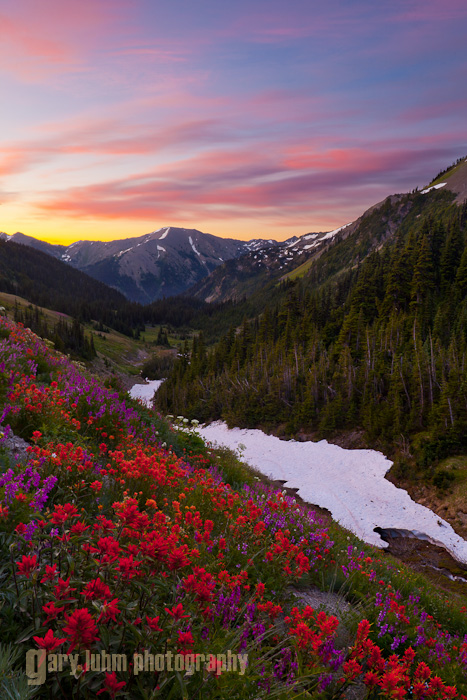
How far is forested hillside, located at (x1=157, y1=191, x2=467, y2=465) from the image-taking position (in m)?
33.5

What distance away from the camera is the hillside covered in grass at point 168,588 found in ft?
7.32

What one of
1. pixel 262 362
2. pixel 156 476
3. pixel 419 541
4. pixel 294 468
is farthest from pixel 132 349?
pixel 156 476

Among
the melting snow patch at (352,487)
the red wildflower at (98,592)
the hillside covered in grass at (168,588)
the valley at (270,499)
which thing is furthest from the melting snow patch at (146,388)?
the red wildflower at (98,592)

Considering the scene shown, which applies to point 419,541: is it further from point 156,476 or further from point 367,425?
point 156,476

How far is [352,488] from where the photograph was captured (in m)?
27.3

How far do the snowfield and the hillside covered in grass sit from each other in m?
10.4

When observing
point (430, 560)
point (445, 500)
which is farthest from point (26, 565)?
point (445, 500)

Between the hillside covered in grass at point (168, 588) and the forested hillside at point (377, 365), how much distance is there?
93.4 ft

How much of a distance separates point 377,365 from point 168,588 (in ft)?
138

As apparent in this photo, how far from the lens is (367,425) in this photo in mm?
36844

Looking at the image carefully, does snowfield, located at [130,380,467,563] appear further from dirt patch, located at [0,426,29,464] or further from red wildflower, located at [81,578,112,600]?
red wildflower, located at [81,578,112,600]

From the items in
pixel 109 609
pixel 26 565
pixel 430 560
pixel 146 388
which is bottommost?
pixel 146 388

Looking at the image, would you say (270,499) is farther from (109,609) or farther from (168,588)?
(109,609)

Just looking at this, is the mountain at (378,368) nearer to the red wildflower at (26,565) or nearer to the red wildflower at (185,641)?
the red wildflower at (185,641)
